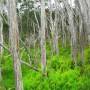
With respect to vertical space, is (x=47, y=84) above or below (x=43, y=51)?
below

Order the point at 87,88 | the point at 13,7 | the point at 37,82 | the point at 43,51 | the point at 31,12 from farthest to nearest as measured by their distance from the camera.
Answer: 1. the point at 31,12
2. the point at 43,51
3. the point at 37,82
4. the point at 87,88
5. the point at 13,7

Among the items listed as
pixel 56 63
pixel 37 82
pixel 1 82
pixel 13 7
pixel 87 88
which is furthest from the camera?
pixel 56 63

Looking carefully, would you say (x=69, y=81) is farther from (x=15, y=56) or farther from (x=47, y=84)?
(x=15, y=56)

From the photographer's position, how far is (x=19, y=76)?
17.9ft

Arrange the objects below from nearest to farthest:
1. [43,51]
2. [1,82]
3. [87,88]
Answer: [87,88] → [43,51] → [1,82]

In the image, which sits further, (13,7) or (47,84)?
(47,84)

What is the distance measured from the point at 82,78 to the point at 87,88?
22.2 inches

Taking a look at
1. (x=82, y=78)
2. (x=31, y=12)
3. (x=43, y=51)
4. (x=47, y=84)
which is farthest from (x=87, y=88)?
(x=31, y=12)

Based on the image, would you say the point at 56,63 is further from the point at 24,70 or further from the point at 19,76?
the point at 19,76

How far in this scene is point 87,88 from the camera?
29.2ft

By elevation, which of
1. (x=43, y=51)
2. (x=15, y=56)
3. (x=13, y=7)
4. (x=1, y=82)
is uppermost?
(x=13, y=7)

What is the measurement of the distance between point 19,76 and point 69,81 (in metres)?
4.01

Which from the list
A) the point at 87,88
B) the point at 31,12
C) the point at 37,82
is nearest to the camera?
the point at 87,88

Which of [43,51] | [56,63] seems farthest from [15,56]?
[56,63]
